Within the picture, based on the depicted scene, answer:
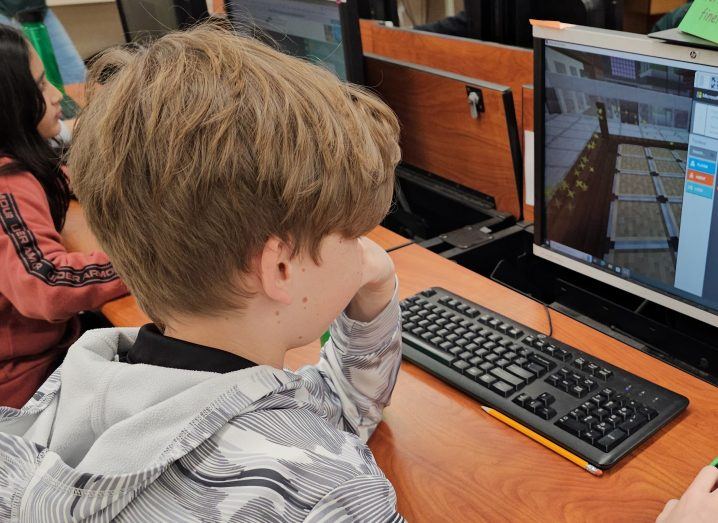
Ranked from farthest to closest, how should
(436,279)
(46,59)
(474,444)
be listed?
(46,59), (436,279), (474,444)

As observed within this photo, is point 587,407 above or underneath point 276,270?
underneath

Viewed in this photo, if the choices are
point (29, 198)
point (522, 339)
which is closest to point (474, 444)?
point (522, 339)

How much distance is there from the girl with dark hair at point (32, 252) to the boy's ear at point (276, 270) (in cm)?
69

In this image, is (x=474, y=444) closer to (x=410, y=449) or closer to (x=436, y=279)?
(x=410, y=449)

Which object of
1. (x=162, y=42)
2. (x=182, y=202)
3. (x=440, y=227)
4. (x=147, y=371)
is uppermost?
(x=162, y=42)

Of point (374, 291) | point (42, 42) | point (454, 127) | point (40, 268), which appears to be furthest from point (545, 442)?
point (42, 42)

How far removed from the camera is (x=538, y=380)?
92 centimetres

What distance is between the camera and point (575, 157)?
105 centimetres

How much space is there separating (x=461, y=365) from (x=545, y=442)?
161 millimetres

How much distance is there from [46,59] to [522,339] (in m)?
2.09

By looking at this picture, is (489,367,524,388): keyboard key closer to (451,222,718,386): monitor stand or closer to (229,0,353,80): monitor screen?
(451,222,718,386): monitor stand

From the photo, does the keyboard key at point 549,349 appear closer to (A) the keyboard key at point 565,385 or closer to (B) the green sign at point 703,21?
(A) the keyboard key at point 565,385

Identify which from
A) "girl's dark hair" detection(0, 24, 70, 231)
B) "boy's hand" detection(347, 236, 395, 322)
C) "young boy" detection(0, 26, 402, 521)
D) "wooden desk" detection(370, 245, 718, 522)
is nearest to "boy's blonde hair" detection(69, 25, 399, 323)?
"young boy" detection(0, 26, 402, 521)

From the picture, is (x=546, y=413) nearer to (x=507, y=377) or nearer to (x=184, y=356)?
(x=507, y=377)
